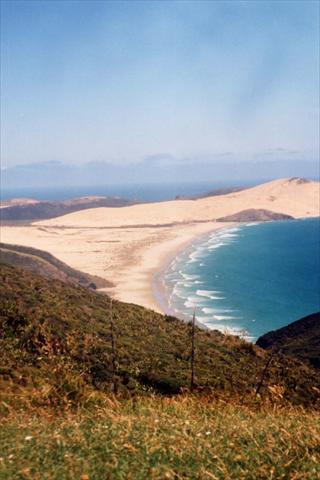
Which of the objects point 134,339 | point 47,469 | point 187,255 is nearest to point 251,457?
point 47,469

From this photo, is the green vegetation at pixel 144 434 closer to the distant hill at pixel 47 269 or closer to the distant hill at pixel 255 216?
the distant hill at pixel 47 269

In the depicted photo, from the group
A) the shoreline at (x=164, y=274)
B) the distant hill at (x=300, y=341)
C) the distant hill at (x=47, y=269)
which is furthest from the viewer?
the distant hill at (x=47, y=269)

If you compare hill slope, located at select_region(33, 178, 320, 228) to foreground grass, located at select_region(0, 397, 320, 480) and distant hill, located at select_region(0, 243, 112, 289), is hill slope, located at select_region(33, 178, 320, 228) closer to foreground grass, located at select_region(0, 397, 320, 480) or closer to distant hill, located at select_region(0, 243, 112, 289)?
distant hill, located at select_region(0, 243, 112, 289)

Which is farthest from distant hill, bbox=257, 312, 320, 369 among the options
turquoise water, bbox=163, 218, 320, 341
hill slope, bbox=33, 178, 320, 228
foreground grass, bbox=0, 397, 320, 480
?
hill slope, bbox=33, 178, 320, 228

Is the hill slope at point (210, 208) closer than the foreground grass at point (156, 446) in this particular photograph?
No

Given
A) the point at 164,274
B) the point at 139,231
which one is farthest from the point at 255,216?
the point at 164,274

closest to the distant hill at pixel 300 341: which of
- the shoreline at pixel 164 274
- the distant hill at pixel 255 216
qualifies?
the shoreline at pixel 164 274
